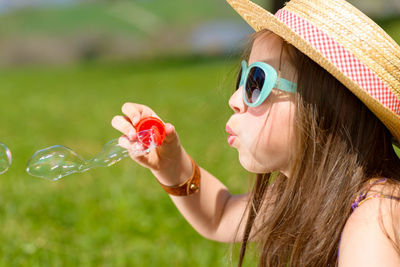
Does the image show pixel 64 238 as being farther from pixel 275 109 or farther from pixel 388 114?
pixel 388 114

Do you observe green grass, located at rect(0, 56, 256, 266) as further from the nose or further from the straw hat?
the straw hat

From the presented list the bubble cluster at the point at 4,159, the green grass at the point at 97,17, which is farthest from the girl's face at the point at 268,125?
the green grass at the point at 97,17

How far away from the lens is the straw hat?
1.51 metres

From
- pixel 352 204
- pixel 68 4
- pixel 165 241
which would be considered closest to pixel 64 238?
pixel 165 241

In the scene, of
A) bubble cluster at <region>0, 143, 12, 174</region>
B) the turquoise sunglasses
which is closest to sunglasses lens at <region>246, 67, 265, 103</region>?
the turquoise sunglasses

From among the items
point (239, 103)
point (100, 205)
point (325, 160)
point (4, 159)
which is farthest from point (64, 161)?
point (100, 205)

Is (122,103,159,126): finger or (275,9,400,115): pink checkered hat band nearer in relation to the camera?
(275,9,400,115): pink checkered hat band

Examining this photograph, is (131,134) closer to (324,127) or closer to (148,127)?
(148,127)

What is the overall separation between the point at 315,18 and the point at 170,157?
0.67 meters

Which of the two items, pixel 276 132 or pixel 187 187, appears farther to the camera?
pixel 187 187

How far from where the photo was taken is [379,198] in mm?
1577

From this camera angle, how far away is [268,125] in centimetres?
161

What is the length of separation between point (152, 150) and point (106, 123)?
5.07 metres

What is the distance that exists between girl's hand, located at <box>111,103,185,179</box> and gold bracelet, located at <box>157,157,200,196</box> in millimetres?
52
